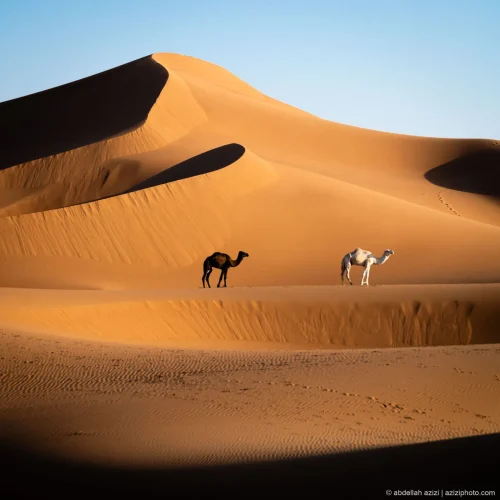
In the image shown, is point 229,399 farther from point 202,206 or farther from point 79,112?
point 79,112

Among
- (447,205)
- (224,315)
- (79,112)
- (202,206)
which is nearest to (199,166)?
(202,206)

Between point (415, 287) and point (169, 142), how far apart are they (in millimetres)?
31787

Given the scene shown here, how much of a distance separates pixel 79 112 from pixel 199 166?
998 inches

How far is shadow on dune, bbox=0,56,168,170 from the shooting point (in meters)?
53.8

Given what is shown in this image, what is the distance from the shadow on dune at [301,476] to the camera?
579cm

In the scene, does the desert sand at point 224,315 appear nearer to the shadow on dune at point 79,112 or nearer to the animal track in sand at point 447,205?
the animal track in sand at point 447,205

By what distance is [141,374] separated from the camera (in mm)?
11555

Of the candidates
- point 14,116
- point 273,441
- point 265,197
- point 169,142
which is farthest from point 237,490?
point 14,116

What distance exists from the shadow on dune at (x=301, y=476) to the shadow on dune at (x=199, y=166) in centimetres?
2985

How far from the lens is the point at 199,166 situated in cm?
3866

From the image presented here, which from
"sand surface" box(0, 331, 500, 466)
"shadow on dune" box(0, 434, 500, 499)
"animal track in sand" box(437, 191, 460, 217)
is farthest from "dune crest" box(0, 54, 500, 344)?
"shadow on dune" box(0, 434, 500, 499)

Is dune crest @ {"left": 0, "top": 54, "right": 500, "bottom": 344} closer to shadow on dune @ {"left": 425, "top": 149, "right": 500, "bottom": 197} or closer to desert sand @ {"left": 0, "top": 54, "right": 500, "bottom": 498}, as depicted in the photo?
desert sand @ {"left": 0, "top": 54, "right": 500, "bottom": 498}

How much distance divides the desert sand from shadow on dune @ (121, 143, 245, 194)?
0.70 feet

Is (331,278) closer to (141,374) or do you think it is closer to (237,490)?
(141,374)
